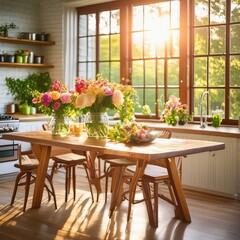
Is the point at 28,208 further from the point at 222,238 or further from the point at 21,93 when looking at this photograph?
the point at 21,93

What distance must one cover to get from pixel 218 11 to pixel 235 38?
0.46 metres

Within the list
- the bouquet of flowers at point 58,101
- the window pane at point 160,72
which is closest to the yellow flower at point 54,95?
the bouquet of flowers at point 58,101

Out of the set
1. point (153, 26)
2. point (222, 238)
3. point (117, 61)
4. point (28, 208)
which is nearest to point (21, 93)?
point (117, 61)

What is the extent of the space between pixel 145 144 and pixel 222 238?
109 centimetres

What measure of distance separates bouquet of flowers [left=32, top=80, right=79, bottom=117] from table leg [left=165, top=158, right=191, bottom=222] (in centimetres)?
124

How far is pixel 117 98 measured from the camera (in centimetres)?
467

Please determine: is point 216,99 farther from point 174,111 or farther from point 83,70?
point 83,70

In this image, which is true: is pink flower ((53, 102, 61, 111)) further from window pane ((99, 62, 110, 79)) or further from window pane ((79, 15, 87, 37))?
window pane ((79, 15, 87, 37))

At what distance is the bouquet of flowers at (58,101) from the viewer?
16.5 feet

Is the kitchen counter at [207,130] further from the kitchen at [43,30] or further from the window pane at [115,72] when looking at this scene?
the kitchen at [43,30]

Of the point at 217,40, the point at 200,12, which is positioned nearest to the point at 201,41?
the point at 217,40

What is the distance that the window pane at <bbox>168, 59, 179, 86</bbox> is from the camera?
22.8 feet

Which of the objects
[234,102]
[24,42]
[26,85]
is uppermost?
[24,42]

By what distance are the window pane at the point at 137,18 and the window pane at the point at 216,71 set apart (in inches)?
54.3
